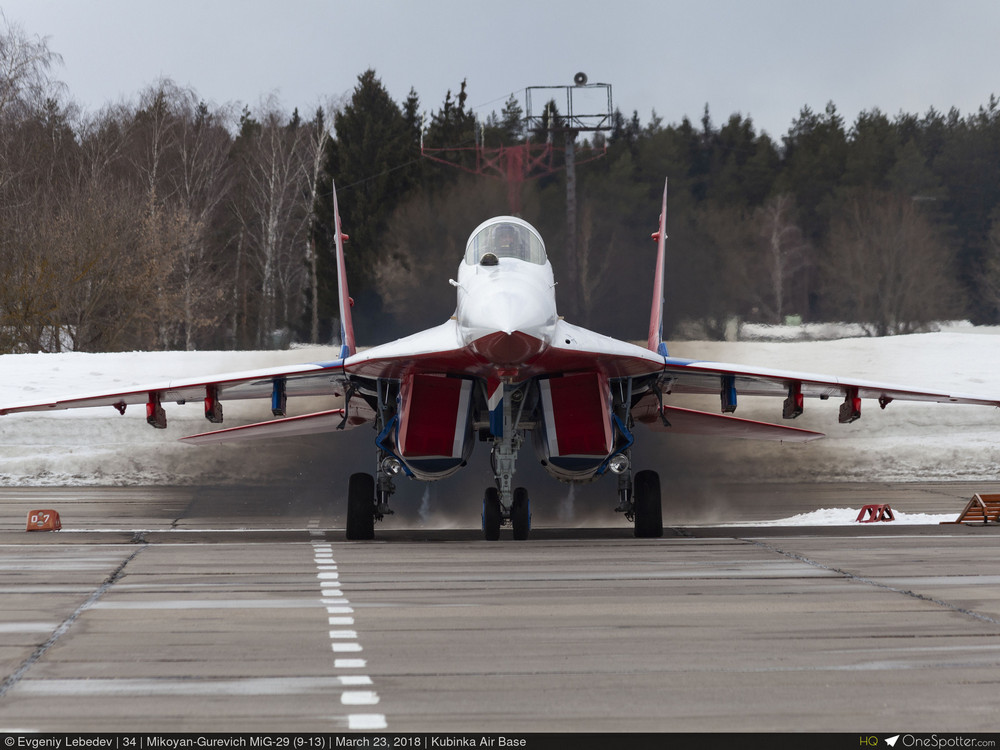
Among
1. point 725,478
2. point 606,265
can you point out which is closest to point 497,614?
point 725,478

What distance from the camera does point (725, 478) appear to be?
21.4 m

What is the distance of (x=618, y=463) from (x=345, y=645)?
658 cm

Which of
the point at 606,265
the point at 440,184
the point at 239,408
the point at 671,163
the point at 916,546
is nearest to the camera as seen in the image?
the point at 916,546

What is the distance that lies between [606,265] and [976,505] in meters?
16.7

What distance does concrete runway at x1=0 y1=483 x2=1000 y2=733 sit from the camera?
4379 millimetres

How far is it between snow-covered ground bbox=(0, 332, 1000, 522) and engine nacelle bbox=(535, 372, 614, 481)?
704cm

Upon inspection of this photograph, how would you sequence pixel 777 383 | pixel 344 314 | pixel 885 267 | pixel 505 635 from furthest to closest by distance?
pixel 885 267 < pixel 344 314 < pixel 777 383 < pixel 505 635

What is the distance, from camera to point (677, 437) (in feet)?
68.1

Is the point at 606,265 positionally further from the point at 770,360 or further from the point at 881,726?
the point at 881,726

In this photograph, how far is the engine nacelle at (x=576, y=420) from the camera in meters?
11.7

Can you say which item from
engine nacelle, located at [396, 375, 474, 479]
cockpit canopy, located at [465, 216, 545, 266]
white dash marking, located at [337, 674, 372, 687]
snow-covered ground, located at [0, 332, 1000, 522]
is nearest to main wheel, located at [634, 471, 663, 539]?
engine nacelle, located at [396, 375, 474, 479]

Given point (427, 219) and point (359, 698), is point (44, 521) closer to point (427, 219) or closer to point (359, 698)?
point (359, 698)

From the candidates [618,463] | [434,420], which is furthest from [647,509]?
[434,420]

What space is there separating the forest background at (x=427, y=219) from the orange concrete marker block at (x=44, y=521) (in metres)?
16.1
